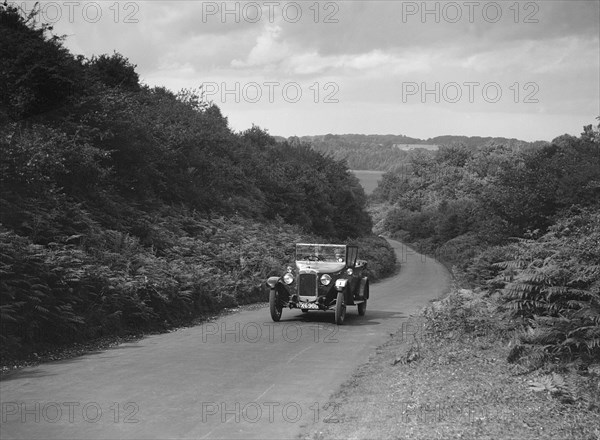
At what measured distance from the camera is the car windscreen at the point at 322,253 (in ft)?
63.9

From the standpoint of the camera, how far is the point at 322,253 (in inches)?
772

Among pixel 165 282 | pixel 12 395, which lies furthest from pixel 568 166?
pixel 12 395

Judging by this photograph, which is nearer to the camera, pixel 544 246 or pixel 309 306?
pixel 544 246

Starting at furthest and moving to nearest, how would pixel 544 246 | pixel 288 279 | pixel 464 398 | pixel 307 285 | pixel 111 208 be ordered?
pixel 111 208
pixel 288 279
pixel 307 285
pixel 544 246
pixel 464 398

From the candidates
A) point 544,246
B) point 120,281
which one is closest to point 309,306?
point 120,281

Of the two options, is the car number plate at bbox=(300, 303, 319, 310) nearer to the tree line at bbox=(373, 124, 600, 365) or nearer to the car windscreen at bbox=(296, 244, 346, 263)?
the car windscreen at bbox=(296, 244, 346, 263)

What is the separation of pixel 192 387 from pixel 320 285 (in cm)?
878

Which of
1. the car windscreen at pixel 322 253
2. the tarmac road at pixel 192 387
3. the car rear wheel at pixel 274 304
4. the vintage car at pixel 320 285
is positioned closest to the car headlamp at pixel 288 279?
the vintage car at pixel 320 285

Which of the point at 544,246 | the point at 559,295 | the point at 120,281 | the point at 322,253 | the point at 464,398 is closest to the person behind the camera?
the point at 464,398

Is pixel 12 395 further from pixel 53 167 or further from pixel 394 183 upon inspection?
pixel 394 183

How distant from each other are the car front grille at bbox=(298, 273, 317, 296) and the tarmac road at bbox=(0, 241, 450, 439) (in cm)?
185

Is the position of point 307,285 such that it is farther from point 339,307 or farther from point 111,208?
point 111,208

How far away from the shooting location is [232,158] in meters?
43.1

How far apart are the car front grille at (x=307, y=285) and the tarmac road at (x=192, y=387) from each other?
1.85m
